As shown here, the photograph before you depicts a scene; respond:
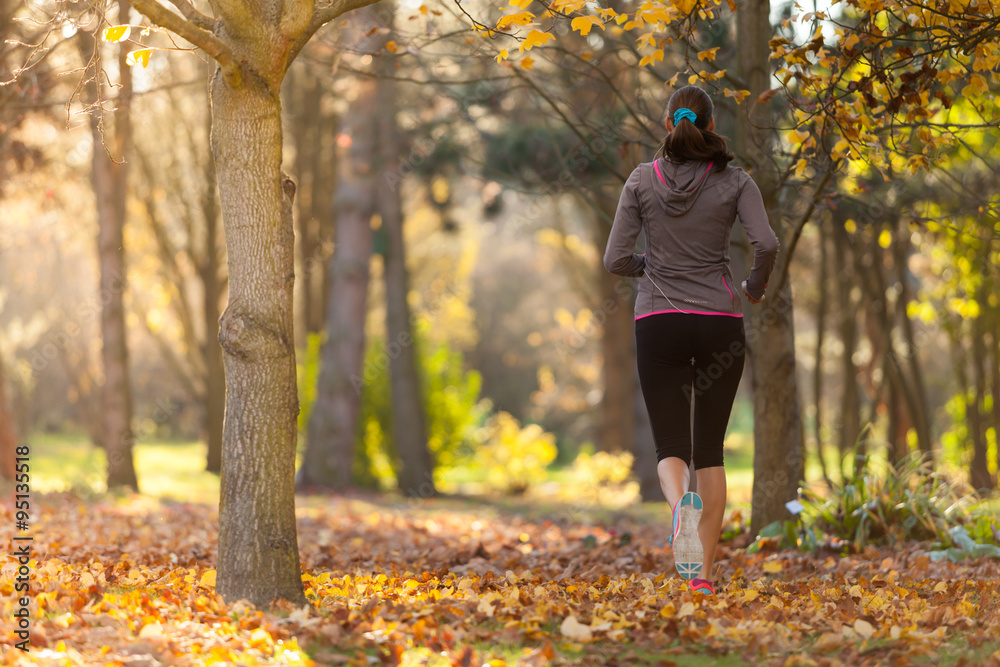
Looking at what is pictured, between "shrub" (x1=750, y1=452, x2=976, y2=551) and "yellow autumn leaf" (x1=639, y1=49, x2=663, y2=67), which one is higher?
"yellow autumn leaf" (x1=639, y1=49, x2=663, y2=67)

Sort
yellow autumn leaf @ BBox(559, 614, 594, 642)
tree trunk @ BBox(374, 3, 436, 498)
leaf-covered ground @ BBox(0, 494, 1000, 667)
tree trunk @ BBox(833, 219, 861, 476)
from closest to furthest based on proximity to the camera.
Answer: leaf-covered ground @ BBox(0, 494, 1000, 667) < yellow autumn leaf @ BBox(559, 614, 594, 642) < tree trunk @ BBox(833, 219, 861, 476) < tree trunk @ BBox(374, 3, 436, 498)

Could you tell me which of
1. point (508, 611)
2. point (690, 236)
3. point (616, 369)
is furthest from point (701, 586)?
point (616, 369)

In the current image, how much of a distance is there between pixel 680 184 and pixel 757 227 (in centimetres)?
35

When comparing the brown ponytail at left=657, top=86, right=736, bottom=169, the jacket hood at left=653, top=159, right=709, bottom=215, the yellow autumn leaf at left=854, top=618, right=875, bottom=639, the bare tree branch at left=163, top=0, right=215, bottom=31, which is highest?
the bare tree branch at left=163, top=0, right=215, bottom=31

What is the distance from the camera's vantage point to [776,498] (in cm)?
A: 505

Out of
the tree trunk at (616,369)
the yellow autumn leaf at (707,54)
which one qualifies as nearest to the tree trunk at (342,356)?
the tree trunk at (616,369)

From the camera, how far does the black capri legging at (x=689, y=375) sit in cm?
335

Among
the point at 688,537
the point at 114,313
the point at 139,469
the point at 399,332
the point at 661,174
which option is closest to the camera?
the point at 688,537

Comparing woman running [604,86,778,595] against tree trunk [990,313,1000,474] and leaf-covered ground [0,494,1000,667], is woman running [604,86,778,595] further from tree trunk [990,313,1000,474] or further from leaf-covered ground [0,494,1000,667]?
tree trunk [990,313,1000,474]

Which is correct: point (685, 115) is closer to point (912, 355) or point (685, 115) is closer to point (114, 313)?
point (912, 355)

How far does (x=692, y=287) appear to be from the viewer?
3.36 meters

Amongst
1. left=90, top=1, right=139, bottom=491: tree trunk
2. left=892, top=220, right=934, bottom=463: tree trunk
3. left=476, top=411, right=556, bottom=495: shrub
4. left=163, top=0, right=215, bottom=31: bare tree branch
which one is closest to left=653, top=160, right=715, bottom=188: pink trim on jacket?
left=163, top=0, right=215, bottom=31: bare tree branch

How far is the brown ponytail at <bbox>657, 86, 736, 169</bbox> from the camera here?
11.0ft

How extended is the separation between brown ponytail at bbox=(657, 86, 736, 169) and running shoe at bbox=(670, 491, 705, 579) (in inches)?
52.1
